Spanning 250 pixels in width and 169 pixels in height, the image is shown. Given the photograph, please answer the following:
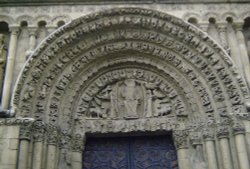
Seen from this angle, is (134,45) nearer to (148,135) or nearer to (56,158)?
(148,135)

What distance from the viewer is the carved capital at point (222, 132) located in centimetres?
678

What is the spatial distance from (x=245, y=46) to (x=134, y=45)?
240 cm

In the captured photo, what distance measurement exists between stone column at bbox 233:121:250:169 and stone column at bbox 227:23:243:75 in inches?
47.4

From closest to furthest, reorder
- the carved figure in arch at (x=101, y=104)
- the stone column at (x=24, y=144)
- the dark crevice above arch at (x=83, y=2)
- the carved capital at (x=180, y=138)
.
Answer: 1. the stone column at (x=24, y=144)
2. the carved capital at (x=180, y=138)
3. the carved figure in arch at (x=101, y=104)
4. the dark crevice above arch at (x=83, y=2)

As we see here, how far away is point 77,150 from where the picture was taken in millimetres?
7188

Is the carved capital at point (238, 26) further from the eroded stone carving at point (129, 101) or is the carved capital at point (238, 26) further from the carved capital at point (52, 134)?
the carved capital at point (52, 134)

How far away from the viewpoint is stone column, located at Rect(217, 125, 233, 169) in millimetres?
6552

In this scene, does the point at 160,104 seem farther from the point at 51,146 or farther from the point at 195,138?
the point at 51,146

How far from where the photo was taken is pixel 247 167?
634 centimetres

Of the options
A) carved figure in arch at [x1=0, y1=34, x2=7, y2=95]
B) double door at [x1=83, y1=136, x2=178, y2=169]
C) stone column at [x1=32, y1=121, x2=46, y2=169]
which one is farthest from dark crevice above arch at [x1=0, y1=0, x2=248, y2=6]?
double door at [x1=83, y1=136, x2=178, y2=169]

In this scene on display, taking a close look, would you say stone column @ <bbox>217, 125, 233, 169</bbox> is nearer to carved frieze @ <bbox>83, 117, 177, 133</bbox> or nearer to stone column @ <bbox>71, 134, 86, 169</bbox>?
carved frieze @ <bbox>83, 117, 177, 133</bbox>

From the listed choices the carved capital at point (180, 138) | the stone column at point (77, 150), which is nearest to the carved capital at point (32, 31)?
the stone column at point (77, 150)

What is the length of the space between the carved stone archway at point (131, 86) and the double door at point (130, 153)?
39 cm

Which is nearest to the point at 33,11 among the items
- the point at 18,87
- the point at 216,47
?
the point at 18,87
